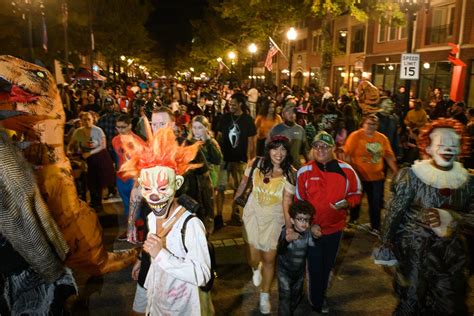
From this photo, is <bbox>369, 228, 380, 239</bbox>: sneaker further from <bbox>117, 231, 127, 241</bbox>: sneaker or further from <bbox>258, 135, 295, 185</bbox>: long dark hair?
<bbox>117, 231, 127, 241</bbox>: sneaker

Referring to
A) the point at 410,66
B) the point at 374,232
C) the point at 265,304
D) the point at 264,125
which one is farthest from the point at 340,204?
the point at 410,66

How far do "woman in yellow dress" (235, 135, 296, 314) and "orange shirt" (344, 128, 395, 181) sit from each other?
225cm

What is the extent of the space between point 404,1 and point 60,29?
829 inches

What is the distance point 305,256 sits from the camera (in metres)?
3.98

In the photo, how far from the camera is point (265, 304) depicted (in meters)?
4.40

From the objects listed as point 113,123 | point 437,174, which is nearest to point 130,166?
point 437,174

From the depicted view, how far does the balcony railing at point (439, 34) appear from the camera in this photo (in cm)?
2256

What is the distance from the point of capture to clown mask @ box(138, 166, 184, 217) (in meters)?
2.74

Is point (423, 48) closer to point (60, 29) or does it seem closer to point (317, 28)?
point (317, 28)

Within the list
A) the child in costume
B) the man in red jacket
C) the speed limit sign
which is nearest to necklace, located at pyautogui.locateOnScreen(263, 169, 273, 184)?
the man in red jacket

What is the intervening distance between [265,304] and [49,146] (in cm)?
278

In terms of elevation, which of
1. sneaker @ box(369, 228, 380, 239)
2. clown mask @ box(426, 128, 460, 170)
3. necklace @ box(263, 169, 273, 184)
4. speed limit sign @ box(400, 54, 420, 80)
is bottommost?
sneaker @ box(369, 228, 380, 239)

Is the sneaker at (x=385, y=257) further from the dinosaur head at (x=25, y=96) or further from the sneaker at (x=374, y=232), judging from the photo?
the dinosaur head at (x=25, y=96)

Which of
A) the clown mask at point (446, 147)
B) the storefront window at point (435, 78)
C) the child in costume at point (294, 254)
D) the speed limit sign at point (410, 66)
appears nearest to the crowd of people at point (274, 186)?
the child in costume at point (294, 254)
